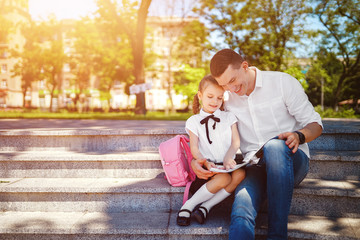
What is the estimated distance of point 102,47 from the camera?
28.0 metres

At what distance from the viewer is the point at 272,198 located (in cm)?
211

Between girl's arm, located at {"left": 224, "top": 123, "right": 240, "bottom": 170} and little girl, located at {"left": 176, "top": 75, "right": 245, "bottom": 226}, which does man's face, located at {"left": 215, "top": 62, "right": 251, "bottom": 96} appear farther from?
girl's arm, located at {"left": 224, "top": 123, "right": 240, "bottom": 170}

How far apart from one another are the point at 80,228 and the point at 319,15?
1893 cm

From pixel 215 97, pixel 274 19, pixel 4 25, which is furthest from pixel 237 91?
pixel 4 25

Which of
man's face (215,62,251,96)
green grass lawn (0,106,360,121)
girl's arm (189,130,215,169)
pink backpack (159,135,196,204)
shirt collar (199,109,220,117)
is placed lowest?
green grass lawn (0,106,360,121)

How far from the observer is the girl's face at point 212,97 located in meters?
2.57

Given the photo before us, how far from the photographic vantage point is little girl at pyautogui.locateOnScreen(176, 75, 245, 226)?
2.42 metres

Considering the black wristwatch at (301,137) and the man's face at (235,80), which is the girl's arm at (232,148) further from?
the black wristwatch at (301,137)

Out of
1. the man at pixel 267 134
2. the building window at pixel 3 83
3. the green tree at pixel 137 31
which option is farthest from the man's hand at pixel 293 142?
the building window at pixel 3 83

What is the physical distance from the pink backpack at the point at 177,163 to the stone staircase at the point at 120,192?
0.10m

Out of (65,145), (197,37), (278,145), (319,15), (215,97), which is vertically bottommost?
(65,145)

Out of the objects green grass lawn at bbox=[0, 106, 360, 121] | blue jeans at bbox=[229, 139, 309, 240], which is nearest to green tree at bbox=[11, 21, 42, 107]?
green grass lawn at bbox=[0, 106, 360, 121]

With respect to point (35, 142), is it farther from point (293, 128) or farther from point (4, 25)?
point (4, 25)

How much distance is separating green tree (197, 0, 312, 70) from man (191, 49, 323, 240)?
1500 cm
